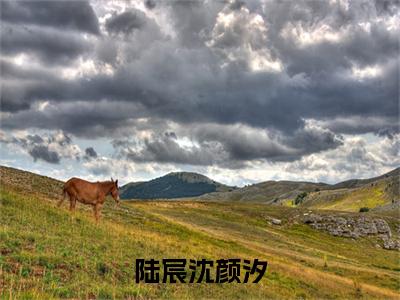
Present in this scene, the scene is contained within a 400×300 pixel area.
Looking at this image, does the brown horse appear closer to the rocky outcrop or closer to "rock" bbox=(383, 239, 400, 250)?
the rocky outcrop

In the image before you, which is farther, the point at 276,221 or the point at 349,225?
the point at 349,225

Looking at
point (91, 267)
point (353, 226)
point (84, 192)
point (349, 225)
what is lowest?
point (353, 226)

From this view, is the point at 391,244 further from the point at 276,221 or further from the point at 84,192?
the point at 84,192

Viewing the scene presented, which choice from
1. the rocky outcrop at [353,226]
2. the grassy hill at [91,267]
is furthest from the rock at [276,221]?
the grassy hill at [91,267]

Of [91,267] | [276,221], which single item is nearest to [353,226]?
[276,221]

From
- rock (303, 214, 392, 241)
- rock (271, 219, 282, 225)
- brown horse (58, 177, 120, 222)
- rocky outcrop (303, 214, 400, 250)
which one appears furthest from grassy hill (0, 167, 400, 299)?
rocky outcrop (303, 214, 400, 250)

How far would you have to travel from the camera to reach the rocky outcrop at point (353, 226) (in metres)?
111

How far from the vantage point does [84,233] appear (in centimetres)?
2548

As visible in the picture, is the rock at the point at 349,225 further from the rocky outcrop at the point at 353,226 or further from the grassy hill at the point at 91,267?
the grassy hill at the point at 91,267

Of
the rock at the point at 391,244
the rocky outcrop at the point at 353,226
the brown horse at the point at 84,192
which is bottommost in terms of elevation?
the rock at the point at 391,244

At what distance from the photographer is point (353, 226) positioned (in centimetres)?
11519

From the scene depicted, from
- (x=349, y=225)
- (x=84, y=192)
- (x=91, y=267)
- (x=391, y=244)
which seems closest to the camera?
(x=91, y=267)

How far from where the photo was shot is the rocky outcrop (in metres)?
111

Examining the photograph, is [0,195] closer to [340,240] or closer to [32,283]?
[32,283]
